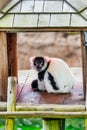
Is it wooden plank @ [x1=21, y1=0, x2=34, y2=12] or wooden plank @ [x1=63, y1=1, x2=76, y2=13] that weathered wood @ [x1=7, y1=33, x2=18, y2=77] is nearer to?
wooden plank @ [x1=21, y1=0, x2=34, y2=12]

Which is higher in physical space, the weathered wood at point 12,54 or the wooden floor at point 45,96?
the weathered wood at point 12,54

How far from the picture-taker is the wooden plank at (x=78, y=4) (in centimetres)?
289

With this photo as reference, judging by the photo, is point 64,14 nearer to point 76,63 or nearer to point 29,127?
point 29,127

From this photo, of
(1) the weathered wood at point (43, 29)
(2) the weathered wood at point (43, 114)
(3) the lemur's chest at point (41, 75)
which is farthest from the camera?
(3) the lemur's chest at point (41, 75)

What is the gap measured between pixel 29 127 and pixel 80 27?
136 inches

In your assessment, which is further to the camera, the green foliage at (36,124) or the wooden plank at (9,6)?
the green foliage at (36,124)

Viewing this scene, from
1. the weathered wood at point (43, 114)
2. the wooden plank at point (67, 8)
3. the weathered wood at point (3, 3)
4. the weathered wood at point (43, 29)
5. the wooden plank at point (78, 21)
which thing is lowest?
the weathered wood at point (43, 114)

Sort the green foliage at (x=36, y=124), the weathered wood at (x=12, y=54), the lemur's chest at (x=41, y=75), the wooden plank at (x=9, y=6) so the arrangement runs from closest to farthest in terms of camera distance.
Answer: the wooden plank at (x=9, y=6) → the weathered wood at (x=12, y=54) → the lemur's chest at (x=41, y=75) → the green foliage at (x=36, y=124)

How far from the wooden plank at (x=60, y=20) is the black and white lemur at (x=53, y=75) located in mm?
407

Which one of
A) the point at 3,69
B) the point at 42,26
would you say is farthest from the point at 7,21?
the point at 3,69

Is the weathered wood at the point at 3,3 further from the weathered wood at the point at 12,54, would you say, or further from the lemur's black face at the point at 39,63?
the lemur's black face at the point at 39,63

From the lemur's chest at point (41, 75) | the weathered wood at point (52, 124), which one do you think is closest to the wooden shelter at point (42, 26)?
the lemur's chest at point (41, 75)

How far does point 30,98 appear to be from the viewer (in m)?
3.06

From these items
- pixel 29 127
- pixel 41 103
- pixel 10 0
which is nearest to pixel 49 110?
pixel 41 103
